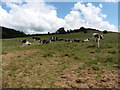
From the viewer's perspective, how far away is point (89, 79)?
9742 millimetres

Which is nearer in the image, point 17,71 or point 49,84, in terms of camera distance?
point 49,84

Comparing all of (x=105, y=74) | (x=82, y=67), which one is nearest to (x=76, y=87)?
(x=105, y=74)

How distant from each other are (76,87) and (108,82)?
192 cm

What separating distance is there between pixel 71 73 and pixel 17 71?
402cm

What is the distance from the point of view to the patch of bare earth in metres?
8.94

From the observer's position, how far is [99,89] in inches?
332

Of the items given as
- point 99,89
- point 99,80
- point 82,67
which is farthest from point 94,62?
point 99,89

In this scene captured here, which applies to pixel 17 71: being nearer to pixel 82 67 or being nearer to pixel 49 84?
pixel 49 84

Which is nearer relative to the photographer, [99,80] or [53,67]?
[99,80]

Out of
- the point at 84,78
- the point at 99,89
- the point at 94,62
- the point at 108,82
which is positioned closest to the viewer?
the point at 99,89

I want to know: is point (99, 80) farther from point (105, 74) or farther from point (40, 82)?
point (40, 82)

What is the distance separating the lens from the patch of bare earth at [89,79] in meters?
8.94

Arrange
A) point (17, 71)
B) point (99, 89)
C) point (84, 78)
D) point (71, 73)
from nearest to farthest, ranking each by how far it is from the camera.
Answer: point (99, 89)
point (84, 78)
point (71, 73)
point (17, 71)

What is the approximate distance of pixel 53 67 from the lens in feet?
41.1
